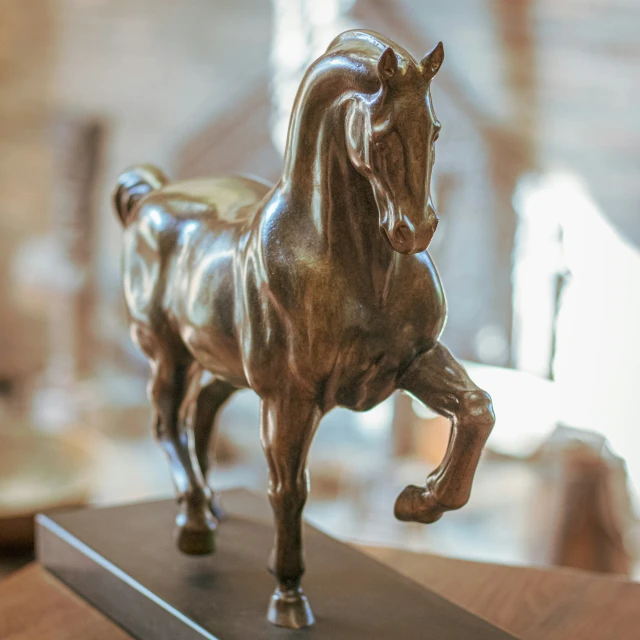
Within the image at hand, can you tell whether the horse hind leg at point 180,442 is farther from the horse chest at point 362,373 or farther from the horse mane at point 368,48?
the horse mane at point 368,48

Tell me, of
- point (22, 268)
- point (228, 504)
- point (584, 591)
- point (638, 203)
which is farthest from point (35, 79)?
point (584, 591)

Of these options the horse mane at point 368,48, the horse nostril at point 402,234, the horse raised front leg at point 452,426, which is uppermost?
the horse mane at point 368,48

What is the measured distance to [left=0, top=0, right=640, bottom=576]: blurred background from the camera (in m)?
2.29

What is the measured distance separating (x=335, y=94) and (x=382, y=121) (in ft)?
0.23

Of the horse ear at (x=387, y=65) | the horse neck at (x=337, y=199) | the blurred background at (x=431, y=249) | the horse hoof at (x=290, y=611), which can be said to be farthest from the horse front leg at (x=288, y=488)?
the blurred background at (x=431, y=249)

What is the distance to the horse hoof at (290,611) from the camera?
0.77 metres

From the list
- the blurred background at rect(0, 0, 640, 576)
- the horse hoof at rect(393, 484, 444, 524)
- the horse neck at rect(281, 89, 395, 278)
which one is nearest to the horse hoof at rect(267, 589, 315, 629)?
the horse hoof at rect(393, 484, 444, 524)

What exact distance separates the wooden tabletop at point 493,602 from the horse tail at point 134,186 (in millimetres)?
416

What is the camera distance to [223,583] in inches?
34.1

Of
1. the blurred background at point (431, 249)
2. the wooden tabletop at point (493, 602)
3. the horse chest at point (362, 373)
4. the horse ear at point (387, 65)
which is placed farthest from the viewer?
the blurred background at point (431, 249)

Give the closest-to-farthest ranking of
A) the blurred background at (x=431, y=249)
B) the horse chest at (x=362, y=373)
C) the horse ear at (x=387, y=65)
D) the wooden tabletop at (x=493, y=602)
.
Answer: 1. the horse ear at (x=387, y=65)
2. the horse chest at (x=362, y=373)
3. the wooden tabletop at (x=493, y=602)
4. the blurred background at (x=431, y=249)

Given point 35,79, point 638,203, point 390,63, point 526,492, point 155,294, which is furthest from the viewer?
point 35,79

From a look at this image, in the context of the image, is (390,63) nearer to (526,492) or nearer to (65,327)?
(526,492)

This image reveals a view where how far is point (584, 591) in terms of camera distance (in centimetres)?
99
